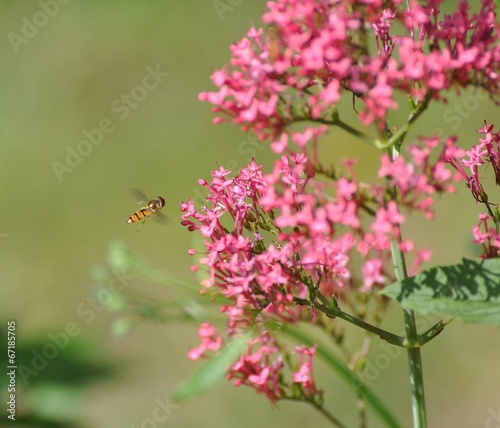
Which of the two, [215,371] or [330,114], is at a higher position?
[330,114]

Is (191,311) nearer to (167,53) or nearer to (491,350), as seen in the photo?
(491,350)

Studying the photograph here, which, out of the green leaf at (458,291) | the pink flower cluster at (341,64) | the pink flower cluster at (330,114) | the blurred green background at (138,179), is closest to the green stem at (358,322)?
the pink flower cluster at (330,114)

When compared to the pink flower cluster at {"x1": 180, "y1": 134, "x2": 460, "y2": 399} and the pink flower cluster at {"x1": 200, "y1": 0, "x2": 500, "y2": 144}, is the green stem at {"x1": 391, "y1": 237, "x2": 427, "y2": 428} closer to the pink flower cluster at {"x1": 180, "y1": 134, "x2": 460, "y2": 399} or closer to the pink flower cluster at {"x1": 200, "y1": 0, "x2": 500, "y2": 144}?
the pink flower cluster at {"x1": 180, "y1": 134, "x2": 460, "y2": 399}

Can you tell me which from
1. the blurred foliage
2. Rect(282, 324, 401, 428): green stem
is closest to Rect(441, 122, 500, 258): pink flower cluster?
Rect(282, 324, 401, 428): green stem

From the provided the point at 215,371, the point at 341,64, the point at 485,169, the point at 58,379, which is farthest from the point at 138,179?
the point at 341,64

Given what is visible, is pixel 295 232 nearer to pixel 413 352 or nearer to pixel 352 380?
pixel 413 352

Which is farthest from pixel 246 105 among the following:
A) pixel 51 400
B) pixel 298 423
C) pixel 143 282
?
pixel 143 282

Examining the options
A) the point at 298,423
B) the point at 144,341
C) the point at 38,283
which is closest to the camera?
the point at 298,423
